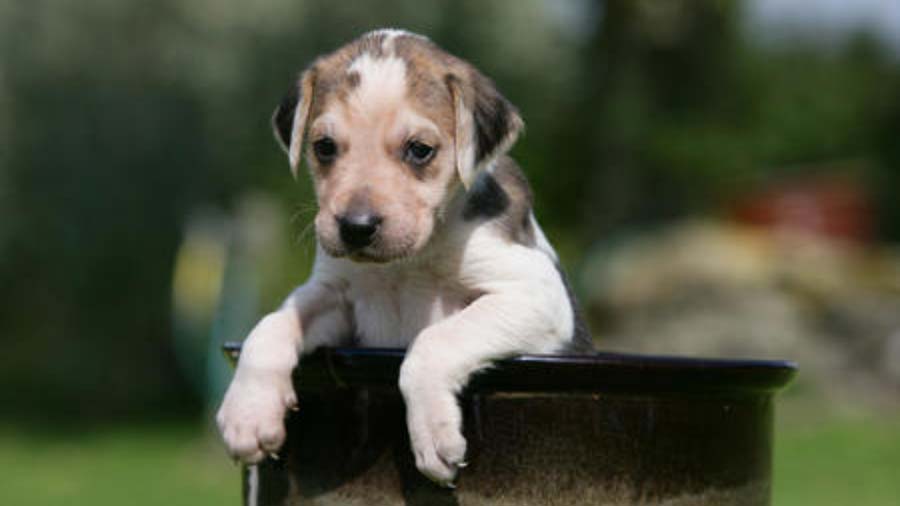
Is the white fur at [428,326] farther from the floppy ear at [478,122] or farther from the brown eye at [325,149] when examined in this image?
the brown eye at [325,149]

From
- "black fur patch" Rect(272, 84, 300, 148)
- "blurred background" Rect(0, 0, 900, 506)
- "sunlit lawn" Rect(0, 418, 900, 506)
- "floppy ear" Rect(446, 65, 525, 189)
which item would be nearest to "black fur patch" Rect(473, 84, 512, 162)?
"floppy ear" Rect(446, 65, 525, 189)

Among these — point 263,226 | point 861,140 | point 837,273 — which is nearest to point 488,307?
point 263,226

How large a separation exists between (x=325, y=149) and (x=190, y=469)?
33.6ft

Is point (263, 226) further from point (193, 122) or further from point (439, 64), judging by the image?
point (439, 64)

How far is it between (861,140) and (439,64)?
19.9 meters

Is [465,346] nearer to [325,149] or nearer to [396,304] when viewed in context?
[396,304]

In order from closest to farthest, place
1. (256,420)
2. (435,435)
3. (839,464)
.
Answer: (435,435) → (256,420) → (839,464)

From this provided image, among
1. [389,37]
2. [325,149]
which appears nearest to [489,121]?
[389,37]

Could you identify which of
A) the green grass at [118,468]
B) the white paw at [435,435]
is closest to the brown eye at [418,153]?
→ the white paw at [435,435]

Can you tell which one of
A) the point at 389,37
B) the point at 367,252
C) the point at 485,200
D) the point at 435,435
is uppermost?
the point at 389,37

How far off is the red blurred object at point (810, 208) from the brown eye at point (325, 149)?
16.2 m

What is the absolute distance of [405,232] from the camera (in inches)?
121

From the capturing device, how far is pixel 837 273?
48.4ft

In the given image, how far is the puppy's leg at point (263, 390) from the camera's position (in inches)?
108
